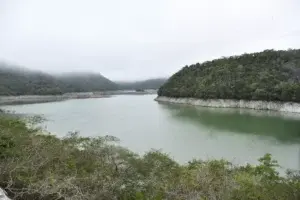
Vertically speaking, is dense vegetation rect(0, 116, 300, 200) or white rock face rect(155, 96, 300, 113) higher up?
dense vegetation rect(0, 116, 300, 200)

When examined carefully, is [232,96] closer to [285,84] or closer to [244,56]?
[285,84]

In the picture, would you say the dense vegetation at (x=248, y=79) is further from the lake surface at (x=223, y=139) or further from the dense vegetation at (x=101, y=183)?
the dense vegetation at (x=101, y=183)

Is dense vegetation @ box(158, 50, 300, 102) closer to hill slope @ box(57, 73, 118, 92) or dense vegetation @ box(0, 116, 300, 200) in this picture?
dense vegetation @ box(0, 116, 300, 200)

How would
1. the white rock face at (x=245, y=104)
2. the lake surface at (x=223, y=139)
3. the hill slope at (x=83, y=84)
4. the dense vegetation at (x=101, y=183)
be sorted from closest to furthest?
the dense vegetation at (x=101, y=183) → the lake surface at (x=223, y=139) → the white rock face at (x=245, y=104) → the hill slope at (x=83, y=84)

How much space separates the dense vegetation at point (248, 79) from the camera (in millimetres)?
50125

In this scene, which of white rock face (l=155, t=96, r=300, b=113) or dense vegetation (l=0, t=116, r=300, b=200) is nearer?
dense vegetation (l=0, t=116, r=300, b=200)

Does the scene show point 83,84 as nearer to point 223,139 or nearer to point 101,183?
point 223,139

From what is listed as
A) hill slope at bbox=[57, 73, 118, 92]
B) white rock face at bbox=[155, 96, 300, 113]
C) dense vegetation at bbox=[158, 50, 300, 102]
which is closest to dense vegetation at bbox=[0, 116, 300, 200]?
white rock face at bbox=[155, 96, 300, 113]

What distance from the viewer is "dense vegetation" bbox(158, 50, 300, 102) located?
50.1 metres

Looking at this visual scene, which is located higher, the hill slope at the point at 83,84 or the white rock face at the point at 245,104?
the hill slope at the point at 83,84

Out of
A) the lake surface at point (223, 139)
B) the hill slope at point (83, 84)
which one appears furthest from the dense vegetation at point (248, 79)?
the hill slope at point (83, 84)

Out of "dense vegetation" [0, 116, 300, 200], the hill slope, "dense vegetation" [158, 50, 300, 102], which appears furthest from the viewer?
the hill slope

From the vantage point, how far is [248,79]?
59.0m

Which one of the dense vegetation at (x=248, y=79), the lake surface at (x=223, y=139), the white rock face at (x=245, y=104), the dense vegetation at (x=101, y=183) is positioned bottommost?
the lake surface at (x=223, y=139)
